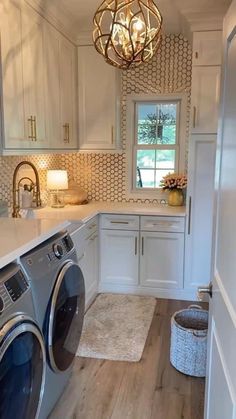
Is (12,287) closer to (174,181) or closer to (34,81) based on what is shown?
(34,81)

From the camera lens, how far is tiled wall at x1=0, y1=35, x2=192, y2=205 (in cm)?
363

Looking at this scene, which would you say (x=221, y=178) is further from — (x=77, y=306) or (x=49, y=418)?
(x=49, y=418)

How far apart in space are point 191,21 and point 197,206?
1591 mm

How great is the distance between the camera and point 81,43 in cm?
352

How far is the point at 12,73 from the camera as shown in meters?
2.28

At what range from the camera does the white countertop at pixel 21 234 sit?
143cm

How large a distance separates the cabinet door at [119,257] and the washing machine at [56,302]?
4.57ft

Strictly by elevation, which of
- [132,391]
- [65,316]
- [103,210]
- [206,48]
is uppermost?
[206,48]

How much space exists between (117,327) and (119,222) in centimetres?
102

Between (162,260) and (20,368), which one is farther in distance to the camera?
(162,260)

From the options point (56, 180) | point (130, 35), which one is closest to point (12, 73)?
point (130, 35)

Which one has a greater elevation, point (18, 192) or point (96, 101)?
point (96, 101)

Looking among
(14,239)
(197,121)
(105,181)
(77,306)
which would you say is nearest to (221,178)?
(14,239)

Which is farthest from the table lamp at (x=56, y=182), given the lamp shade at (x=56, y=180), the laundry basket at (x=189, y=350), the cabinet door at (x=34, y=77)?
the laundry basket at (x=189, y=350)
